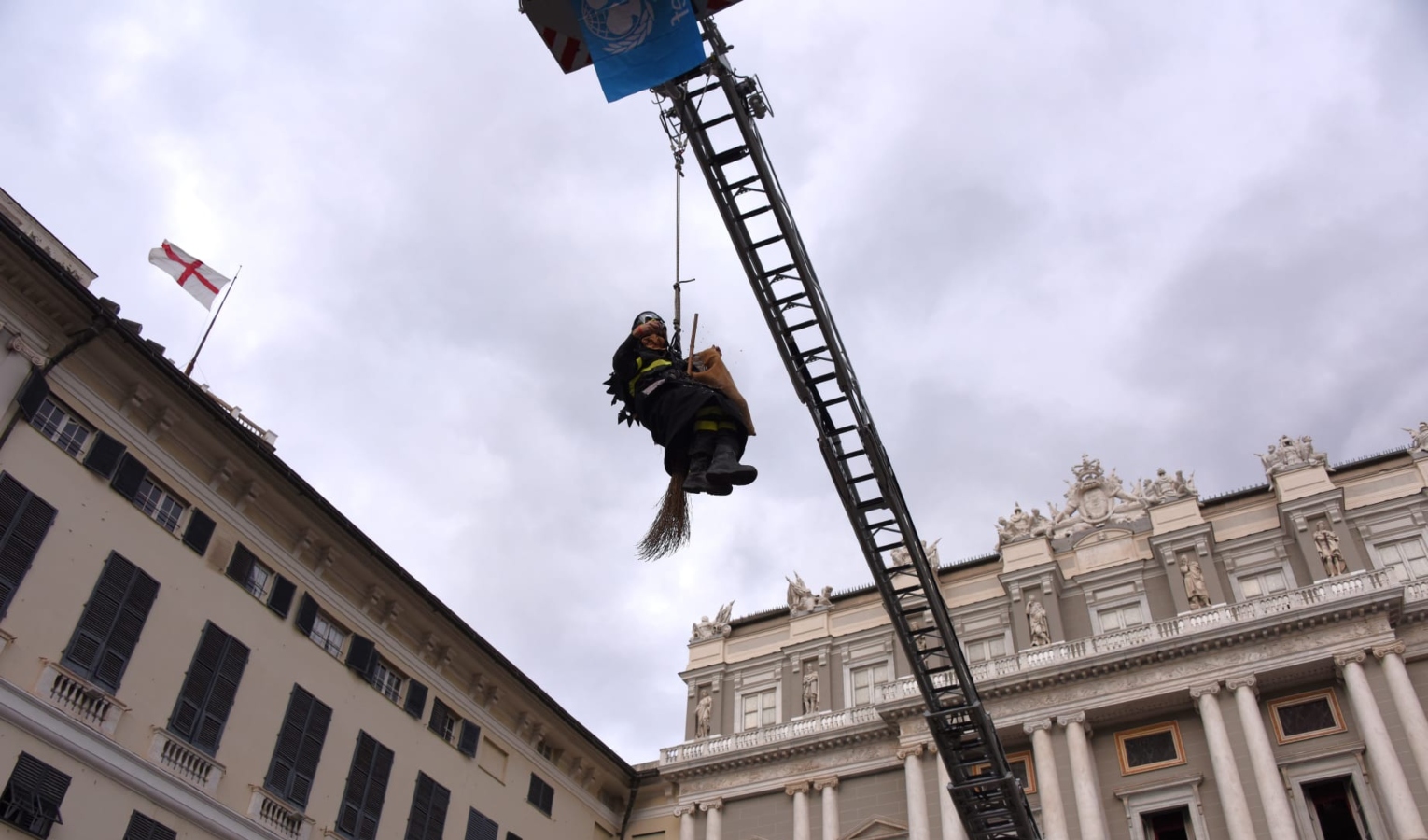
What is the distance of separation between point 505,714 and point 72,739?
1457cm

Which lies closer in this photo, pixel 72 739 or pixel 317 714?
pixel 72 739

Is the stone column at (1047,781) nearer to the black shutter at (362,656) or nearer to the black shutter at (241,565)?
the black shutter at (362,656)

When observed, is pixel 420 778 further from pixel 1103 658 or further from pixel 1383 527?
pixel 1383 527

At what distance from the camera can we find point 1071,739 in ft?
104

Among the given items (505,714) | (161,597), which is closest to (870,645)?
(505,714)

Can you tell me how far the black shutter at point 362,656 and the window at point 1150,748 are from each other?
21.2m

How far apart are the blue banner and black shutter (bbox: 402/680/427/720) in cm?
2288

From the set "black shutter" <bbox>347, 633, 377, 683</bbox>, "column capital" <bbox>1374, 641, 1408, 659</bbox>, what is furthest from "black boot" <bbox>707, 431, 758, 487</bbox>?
"column capital" <bbox>1374, 641, 1408, 659</bbox>

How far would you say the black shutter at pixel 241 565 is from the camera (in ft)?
78.3

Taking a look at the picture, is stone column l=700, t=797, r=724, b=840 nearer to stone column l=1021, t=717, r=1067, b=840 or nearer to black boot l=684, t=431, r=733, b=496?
stone column l=1021, t=717, r=1067, b=840

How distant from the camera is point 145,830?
20.0 meters

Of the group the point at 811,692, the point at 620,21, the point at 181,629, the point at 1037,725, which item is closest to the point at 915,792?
the point at 1037,725

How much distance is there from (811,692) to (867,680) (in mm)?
2037

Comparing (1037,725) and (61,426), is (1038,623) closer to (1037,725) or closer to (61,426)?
(1037,725)
